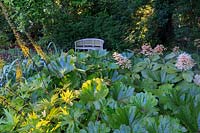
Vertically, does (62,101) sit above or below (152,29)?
above

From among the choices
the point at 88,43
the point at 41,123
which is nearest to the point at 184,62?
the point at 41,123

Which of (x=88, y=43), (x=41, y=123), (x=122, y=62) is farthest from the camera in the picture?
(x=88, y=43)

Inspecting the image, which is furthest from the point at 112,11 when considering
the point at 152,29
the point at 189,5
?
the point at 189,5

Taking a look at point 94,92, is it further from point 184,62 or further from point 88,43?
point 88,43

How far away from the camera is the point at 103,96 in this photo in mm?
1234

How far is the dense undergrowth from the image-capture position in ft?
3.35

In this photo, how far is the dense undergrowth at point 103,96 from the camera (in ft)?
3.35

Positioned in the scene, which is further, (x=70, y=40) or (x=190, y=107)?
(x=70, y=40)

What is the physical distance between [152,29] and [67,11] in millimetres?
2106

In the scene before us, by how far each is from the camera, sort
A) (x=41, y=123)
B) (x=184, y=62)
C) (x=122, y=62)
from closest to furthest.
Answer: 1. (x=41, y=123)
2. (x=184, y=62)
3. (x=122, y=62)

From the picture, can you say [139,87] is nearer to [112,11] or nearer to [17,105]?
[17,105]

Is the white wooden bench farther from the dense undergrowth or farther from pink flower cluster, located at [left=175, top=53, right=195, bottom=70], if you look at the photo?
pink flower cluster, located at [left=175, top=53, right=195, bottom=70]

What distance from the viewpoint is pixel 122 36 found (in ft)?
23.4

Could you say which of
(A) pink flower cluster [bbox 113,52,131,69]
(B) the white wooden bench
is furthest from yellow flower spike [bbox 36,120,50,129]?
(B) the white wooden bench
